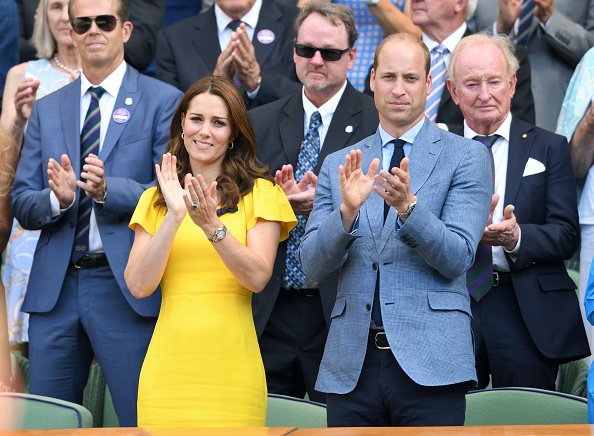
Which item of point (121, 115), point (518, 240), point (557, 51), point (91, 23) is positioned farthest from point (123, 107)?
point (557, 51)

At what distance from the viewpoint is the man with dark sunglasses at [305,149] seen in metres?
5.92

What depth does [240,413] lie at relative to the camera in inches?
199

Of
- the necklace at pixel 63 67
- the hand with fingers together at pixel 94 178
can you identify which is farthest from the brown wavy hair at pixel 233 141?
the necklace at pixel 63 67

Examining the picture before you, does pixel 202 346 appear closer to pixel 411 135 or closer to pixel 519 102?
pixel 411 135

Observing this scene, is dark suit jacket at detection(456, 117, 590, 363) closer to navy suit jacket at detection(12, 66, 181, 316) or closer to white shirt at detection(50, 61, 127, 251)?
navy suit jacket at detection(12, 66, 181, 316)

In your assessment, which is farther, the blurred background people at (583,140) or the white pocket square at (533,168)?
the blurred background people at (583,140)

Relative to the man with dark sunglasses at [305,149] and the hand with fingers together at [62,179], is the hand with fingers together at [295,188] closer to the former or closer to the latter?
the man with dark sunglasses at [305,149]

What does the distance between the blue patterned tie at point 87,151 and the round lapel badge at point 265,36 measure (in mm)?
1329

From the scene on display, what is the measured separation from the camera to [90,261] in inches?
234

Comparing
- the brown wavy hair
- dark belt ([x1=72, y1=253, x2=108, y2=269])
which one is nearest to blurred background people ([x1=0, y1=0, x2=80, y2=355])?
dark belt ([x1=72, y1=253, x2=108, y2=269])

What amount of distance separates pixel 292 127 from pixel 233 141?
2.33ft

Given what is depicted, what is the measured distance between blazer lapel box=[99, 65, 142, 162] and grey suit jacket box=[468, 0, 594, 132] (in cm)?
255

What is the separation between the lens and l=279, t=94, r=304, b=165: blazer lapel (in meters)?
6.14

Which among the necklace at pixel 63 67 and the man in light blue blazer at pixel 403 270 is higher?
the necklace at pixel 63 67
